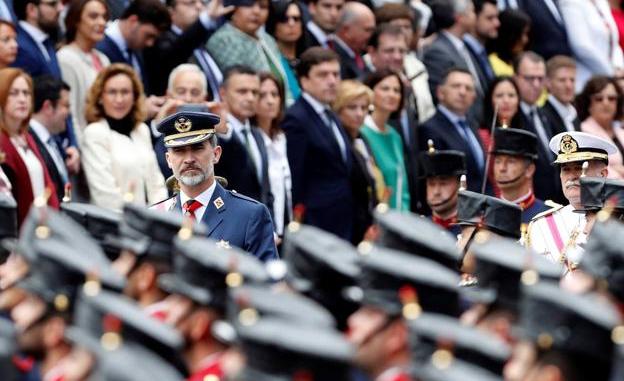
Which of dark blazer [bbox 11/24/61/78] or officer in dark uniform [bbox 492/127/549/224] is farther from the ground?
dark blazer [bbox 11/24/61/78]

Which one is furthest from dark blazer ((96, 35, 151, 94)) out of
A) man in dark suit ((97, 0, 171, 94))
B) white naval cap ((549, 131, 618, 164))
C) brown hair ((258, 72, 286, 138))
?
white naval cap ((549, 131, 618, 164))

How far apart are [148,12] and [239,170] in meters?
1.66

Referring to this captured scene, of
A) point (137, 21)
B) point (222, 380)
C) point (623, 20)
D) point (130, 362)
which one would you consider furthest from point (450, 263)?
point (623, 20)

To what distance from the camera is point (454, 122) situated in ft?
58.7

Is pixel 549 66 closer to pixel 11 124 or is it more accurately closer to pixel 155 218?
pixel 11 124

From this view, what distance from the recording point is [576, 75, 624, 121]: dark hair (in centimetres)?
1856

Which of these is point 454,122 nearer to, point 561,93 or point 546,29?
point 561,93

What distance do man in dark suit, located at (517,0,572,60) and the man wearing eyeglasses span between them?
1.30 metres

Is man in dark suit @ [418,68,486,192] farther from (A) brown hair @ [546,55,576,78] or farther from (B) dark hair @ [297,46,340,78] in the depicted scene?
(A) brown hair @ [546,55,576,78]

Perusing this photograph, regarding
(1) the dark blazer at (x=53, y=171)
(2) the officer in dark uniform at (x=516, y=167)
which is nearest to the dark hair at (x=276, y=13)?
(2) the officer in dark uniform at (x=516, y=167)

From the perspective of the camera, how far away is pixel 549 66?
766 inches

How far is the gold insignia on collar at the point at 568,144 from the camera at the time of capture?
1407 centimetres

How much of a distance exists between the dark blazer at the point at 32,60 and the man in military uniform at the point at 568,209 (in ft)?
12.4

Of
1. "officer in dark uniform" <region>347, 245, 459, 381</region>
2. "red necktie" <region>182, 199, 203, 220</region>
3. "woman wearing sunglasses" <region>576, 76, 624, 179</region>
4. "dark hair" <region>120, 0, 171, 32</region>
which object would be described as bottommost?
"woman wearing sunglasses" <region>576, 76, 624, 179</region>
